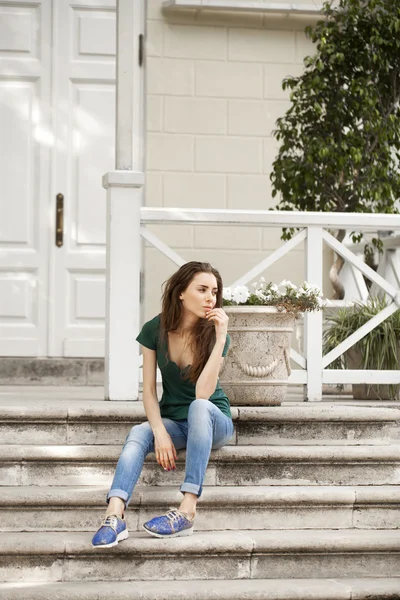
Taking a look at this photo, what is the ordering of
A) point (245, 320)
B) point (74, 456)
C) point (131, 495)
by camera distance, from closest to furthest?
point (131, 495) → point (74, 456) → point (245, 320)

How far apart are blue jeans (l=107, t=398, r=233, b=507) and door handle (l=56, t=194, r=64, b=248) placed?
105 inches

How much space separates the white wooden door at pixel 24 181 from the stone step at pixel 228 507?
8.22 feet

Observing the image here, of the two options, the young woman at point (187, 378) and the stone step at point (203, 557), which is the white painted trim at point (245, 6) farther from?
the stone step at point (203, 557)

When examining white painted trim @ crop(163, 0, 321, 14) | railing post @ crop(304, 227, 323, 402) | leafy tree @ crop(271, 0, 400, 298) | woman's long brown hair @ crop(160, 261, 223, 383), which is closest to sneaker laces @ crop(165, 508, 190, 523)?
woman's long brown hair @ crop(160, 261, 223, 383)

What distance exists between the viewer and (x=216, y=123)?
624cm

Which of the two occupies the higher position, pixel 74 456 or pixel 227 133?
pixel 227 133

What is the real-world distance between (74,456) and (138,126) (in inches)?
118

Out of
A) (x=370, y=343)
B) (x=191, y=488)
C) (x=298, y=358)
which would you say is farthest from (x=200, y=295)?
(x=370, y=343)

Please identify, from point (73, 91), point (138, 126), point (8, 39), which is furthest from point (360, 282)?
point (8, 39)

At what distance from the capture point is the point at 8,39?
6.05 metres

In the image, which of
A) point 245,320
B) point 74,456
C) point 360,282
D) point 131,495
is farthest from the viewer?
point 360,282

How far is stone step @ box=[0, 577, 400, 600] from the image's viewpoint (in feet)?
9.93

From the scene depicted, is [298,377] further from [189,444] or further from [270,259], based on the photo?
[189,444]

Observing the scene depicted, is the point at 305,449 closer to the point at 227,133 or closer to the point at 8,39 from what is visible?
the point at 227,133
